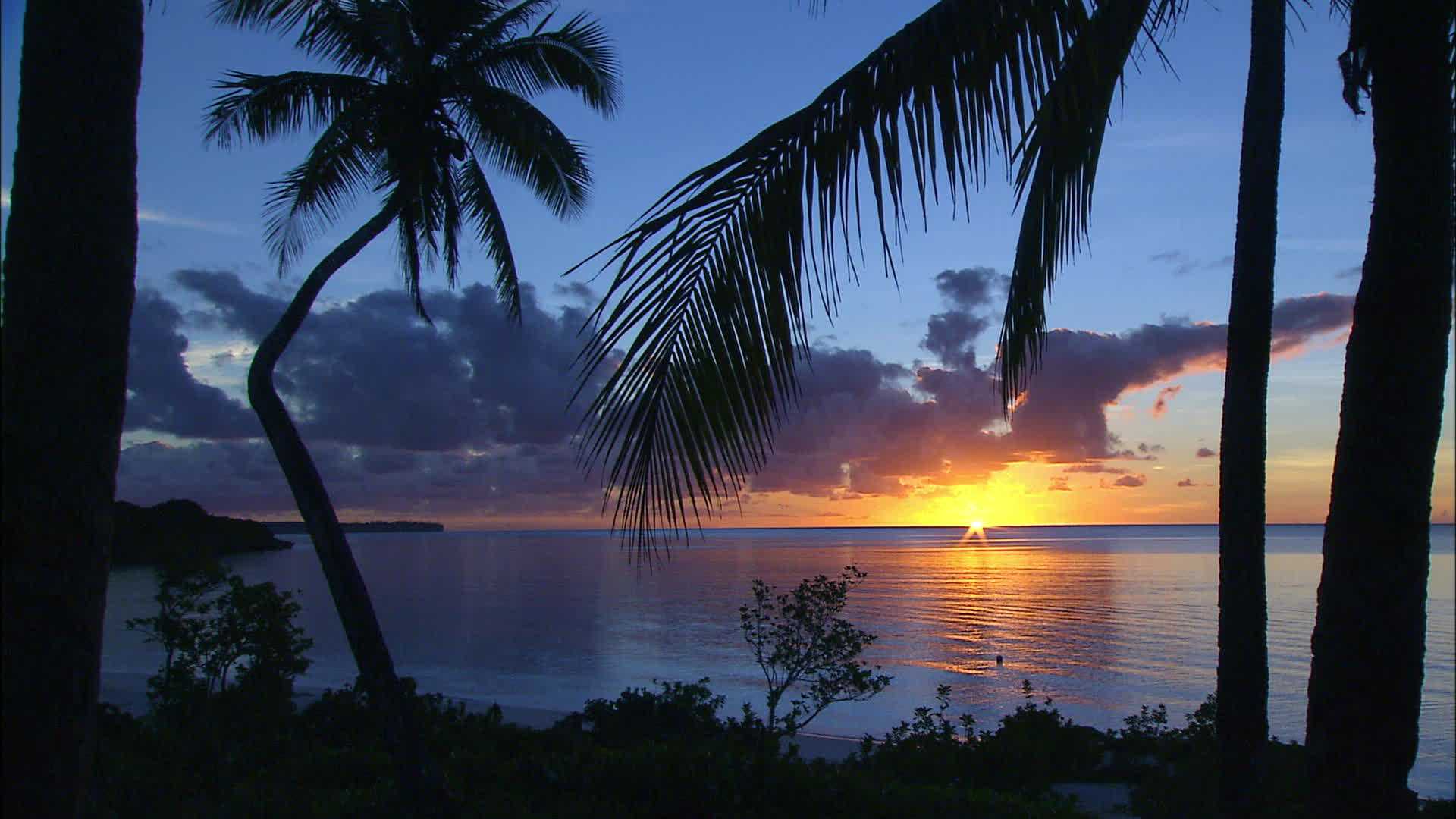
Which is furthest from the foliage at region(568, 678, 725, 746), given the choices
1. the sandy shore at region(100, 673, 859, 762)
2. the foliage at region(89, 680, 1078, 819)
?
the foliage at region(89, 680, 1078, 819)

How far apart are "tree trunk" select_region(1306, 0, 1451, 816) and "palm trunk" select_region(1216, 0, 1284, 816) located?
280 centimetres

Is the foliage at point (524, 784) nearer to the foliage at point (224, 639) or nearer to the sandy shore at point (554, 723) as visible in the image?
the foliage at point (224, 639)

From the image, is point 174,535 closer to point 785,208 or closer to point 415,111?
point 415,111

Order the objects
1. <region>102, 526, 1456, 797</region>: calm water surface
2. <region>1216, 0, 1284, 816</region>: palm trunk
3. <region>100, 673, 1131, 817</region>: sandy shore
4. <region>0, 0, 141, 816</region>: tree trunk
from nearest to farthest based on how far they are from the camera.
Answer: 1. <region>0, 0, 141, 816</region>: tree trunk
2. <region>1216, 0, 1284, 816</region>: palm trunk
3. <region>100, 673, 1131, 817</region>: sandy shore
4. <region>102, 526, 1456, 797</region>: calm water surface

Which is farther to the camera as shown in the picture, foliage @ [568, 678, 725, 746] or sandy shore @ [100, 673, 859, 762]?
sandy shore @ [100, 673, 859, 762]

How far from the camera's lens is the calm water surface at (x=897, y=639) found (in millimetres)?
23953

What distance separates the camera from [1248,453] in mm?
5129

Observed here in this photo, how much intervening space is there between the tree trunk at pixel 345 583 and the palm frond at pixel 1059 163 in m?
5.13

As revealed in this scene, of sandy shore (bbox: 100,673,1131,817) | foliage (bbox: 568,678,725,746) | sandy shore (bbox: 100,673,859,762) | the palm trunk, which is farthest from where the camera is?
sandy shore (bbox: 100,673,859,762)

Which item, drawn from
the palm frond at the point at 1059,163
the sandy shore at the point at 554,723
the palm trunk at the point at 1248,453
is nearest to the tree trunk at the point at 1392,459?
the palm frond at the point at 1059,163

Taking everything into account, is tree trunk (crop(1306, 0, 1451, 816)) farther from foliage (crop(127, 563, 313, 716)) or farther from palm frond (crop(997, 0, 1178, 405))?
foliage (crop(127, 563, 313, 716))

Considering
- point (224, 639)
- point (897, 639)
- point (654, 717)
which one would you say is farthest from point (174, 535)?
point (897, 639)

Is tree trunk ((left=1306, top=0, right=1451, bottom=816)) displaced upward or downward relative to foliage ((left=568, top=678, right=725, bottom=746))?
upward

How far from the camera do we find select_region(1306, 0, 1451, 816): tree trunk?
7.81 feet
